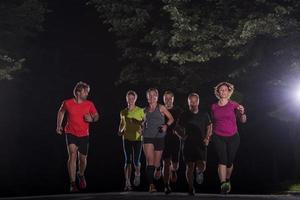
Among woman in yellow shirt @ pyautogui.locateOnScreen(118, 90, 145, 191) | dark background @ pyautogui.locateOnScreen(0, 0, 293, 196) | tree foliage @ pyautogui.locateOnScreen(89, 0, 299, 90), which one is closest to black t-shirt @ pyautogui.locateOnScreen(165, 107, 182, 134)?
woman in yellow shirt @ pyautogui.locateOnScreen(118, 90, 145, 191)

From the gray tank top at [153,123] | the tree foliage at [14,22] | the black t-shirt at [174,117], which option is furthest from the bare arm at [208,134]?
the tree foliage at [14,22]

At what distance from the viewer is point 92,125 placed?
28422mm

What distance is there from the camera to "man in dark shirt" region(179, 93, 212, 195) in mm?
11852

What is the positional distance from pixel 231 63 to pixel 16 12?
26.3 ft

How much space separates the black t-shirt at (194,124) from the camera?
38.9 feet

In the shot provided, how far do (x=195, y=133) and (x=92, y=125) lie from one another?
1683 cm

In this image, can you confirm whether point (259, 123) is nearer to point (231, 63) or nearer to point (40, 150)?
point (231, 63)

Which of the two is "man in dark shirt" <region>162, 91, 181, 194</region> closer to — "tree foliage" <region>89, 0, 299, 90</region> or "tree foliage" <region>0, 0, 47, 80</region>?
"tree foliage" <region>89, 0, 299, 90</region>

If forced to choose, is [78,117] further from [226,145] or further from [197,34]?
[197,34]

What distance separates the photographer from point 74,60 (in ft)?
99.0

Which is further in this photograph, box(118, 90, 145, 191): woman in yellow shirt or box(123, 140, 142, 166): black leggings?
box(123, 140, 142, 166): black leggings

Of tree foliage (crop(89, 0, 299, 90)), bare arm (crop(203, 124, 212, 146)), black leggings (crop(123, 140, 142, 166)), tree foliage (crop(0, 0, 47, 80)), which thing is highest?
tree foliage (crop(0, 0, 47, 80))

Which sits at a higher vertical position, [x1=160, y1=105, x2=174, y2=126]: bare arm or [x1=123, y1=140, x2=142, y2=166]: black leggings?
[x1=160, y1=105, x2=174, y2=126]: bare arm

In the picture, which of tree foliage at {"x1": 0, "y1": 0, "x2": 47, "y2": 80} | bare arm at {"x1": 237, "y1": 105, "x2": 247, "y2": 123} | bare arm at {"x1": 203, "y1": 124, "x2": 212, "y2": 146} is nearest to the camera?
bare arm at {"x1": 237, "y1": 105, "x2": 247, "y2": 123}
